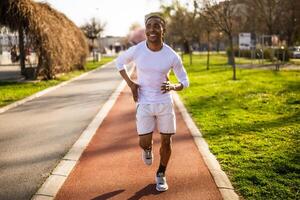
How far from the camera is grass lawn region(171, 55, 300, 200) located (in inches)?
205

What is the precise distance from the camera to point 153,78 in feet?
15.9

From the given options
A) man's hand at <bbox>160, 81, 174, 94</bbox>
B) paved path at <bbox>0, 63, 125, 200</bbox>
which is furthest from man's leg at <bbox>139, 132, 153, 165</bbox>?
paved path at <bbox>0, 63, 125, 200</bbox>

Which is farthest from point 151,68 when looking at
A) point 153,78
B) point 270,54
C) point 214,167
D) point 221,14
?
point 270,54

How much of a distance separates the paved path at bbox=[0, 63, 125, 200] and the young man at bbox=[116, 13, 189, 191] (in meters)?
1.64

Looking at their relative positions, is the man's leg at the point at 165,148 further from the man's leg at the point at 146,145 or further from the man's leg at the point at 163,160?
the man's leg at the point at 146,145

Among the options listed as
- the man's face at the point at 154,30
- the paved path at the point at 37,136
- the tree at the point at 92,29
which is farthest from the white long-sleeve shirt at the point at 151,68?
the tree at the point at 92,29

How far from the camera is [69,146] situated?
7605 millimetres

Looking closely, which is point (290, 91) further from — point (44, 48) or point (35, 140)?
point (44, 48)

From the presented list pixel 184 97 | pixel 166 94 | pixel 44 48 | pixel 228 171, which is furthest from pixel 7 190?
pixel 44 48

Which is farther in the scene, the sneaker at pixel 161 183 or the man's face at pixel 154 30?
the sneaker at pixel 161 183

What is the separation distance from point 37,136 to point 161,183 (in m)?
4.11

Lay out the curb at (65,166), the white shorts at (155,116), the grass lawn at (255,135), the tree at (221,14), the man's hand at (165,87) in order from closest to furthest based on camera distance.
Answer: the man's hand at (165,87) < the white shorts at (155,116) < the curb at (65,166) < the grass lawn at (255,135) < the tree at (221,14)

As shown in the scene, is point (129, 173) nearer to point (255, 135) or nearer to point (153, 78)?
point (153, 78)

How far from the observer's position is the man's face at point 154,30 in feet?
15.8
